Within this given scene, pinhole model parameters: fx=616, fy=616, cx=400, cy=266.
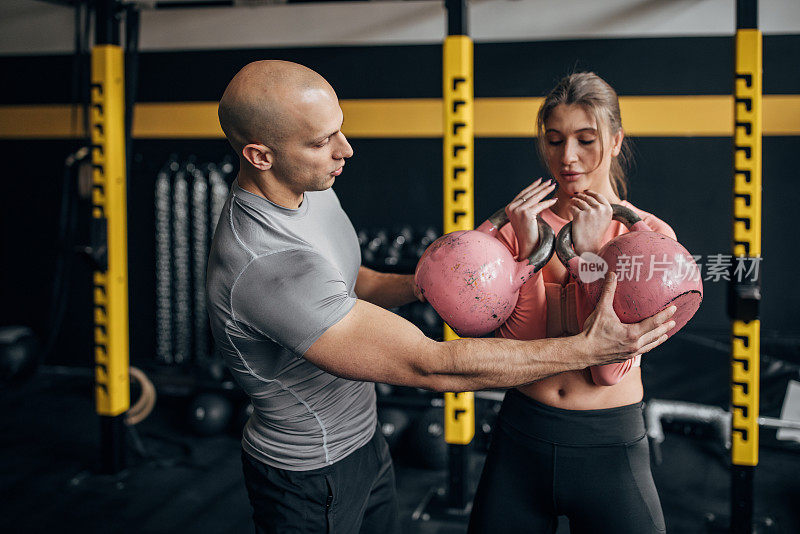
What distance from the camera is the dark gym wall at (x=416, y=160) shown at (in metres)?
3.75

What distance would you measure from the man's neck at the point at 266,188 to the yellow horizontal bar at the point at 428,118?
2334 millimetres

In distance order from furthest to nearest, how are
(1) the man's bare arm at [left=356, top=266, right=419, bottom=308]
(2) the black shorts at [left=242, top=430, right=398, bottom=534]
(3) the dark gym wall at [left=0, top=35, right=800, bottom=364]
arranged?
(3) the dark gym wall at [left=0, top=35, right=800, bottom=364], (1) the man's bare arm at [left=356, top=266, right=419, bottom=308], (2) the black shorts at [left=242, top=430, right=398, bottom=534]

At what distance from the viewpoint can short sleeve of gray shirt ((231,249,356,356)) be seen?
1213 millimetres

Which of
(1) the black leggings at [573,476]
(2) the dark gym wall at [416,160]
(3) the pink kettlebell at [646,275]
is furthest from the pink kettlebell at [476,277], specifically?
(2) the dark gym wall at [416,160]

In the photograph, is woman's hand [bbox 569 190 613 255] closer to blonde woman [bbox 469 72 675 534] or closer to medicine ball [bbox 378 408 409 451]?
blonde woman [bbox 469 72 675 534]

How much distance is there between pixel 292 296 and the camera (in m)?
1.22

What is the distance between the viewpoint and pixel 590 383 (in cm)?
141

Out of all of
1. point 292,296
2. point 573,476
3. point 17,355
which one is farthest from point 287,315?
point 17,355

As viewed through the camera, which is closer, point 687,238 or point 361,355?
point 361,355

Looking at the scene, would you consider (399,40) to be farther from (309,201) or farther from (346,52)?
(309,201)

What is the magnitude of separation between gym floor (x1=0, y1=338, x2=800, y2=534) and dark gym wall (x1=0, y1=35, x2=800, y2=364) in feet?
1.90

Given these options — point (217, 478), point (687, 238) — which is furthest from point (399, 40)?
point (217, 478)

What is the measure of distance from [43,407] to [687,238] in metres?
4.37

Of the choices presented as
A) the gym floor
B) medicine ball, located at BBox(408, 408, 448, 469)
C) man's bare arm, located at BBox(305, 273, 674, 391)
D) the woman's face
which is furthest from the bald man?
medicine ball, located at BBox(408, 408, 448, 469)
